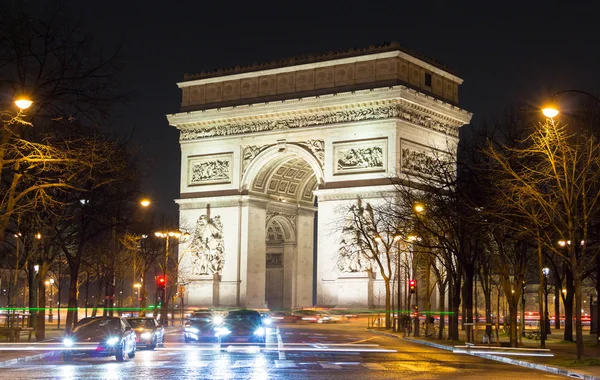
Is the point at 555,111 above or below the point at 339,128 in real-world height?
below

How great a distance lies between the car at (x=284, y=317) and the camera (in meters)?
75.2

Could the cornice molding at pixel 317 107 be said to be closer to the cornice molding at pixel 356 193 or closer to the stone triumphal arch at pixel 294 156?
the stone triumphal arch at pixel 294 156

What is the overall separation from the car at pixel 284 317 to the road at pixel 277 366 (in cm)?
3708

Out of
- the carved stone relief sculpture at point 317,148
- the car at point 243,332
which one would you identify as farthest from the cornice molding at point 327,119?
the car at point 243,332

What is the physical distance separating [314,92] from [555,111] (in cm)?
4875

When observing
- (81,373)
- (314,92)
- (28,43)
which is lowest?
(81,373)

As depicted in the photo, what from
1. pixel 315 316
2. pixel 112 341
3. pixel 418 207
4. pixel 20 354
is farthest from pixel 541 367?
pixel 315 316

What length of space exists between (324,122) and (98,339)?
4953 cm

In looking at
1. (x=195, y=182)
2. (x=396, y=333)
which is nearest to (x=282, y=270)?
(x=195, y=182)

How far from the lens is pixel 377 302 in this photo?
7431cm

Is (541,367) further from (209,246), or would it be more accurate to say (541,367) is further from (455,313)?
(209,246)

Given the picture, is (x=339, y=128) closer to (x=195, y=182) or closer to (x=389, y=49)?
(x=389, y=49)

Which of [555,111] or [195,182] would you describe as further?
[195,182]

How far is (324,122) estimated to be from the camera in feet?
256
